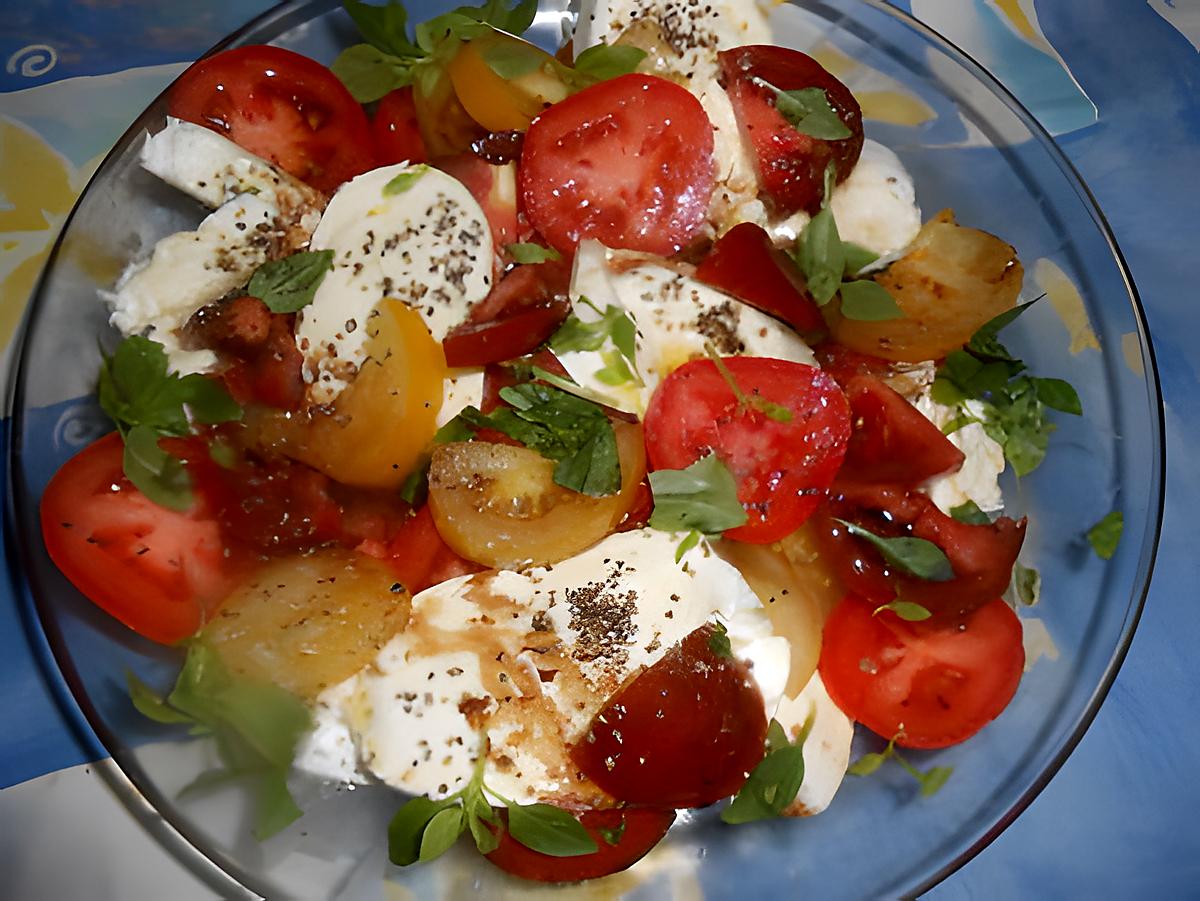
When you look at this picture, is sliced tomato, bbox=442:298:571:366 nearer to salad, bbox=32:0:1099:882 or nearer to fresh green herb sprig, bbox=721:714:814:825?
salad, bbox=32:0:1099:882

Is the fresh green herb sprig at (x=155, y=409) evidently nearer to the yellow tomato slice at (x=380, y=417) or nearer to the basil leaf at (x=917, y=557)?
the yellow tomato slice at (x=380, y=417)

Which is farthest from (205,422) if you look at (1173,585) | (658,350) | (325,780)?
(1173,585)

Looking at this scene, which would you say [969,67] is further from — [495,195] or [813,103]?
[495,195]

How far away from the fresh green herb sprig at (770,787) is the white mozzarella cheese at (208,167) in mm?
912

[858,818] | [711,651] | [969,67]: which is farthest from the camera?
[969,67]

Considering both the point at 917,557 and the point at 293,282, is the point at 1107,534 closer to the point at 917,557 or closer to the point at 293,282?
the point at 917,557

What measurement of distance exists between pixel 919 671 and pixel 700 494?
1.20ft

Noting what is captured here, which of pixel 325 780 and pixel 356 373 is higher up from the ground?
pixel 356 373

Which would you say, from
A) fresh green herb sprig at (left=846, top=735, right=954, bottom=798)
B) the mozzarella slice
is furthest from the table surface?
the mozzarella slice

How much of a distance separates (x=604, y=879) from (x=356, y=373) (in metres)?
0.68

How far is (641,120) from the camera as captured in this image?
4.05 ft

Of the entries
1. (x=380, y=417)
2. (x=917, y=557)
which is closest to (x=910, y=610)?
(x=917, y=557)

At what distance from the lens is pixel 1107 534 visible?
4.32 ft

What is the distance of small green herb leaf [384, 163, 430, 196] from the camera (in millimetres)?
1281
